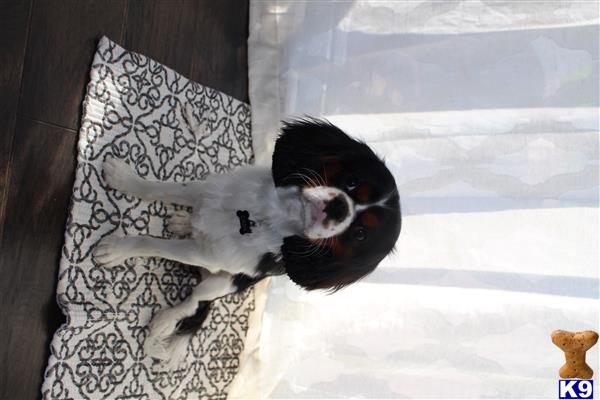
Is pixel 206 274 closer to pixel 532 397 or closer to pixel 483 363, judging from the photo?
pixel 483 363

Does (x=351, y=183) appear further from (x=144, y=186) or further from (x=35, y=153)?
(x=35, y=153)

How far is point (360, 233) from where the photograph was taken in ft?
5.12

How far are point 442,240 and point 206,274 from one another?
0.84 metres

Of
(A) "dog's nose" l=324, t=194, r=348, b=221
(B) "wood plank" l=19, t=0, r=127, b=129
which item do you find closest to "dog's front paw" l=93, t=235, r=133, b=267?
(B) "wood plank" l=19, t=0, r=127, b=129

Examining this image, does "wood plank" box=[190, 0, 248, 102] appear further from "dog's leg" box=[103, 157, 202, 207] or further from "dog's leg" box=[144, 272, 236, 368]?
"dog's leg" box=[144, 272, 236, 368]

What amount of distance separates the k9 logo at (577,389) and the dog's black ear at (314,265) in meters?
0.62

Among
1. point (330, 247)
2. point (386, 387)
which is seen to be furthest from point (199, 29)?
point (386, 387)

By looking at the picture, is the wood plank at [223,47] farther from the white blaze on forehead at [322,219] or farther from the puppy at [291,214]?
the white blaze on forehead at [322,219]

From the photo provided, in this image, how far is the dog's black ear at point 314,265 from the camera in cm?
160

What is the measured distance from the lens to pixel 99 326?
1745 mm

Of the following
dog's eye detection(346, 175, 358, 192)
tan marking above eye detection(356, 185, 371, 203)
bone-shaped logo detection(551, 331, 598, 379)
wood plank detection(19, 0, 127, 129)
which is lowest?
bone-shaped logo detection(551, 331, 598, 379)

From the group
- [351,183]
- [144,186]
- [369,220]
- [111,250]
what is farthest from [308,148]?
[111,250]

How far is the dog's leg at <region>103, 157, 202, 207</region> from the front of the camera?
1.74 meters

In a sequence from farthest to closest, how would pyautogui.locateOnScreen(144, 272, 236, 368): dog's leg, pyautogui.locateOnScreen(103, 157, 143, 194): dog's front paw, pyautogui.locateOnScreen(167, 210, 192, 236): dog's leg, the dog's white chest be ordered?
pyautogui.locateOnScreen(167, 210, 192, 236): dog's leg → pyautogui.locateOnScreen(144, 272, 236, 368): dog's leg → pyautogui.locateOnScreen(103, 157, 143, 194): dog's front paw → the dog's white chest
